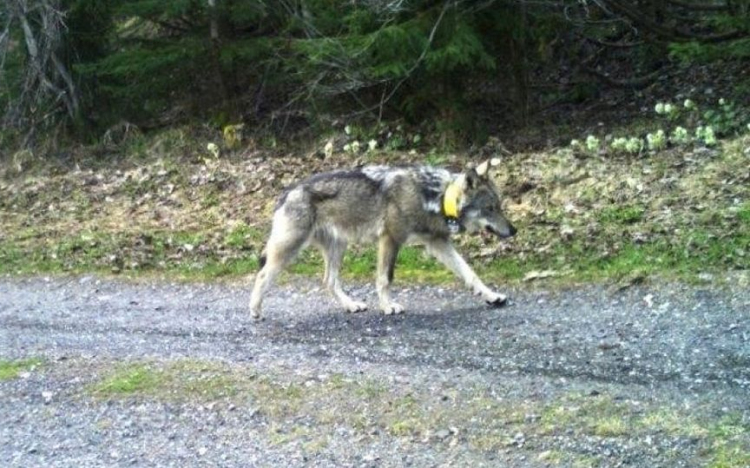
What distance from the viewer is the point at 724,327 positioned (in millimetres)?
8789

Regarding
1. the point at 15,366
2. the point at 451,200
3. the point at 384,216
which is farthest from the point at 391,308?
the point at 15,366

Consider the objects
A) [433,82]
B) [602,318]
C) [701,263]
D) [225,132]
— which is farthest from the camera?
[225,132]

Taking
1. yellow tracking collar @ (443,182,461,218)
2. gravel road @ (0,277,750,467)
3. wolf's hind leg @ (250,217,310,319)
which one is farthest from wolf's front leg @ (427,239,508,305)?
wolf's hind leg @ (250,217,310,319)

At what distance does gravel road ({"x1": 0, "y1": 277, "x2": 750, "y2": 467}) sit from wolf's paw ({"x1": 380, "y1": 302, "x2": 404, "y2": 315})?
86mm

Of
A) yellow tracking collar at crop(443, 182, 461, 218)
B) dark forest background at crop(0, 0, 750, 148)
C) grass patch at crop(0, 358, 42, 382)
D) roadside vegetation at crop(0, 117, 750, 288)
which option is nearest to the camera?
grass patch at crop(0, 358, 42, 382)

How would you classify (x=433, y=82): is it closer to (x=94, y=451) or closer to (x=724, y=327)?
(x=724, y=327)

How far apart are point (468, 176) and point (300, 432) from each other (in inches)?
168

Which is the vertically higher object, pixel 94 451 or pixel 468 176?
pixel 468 176

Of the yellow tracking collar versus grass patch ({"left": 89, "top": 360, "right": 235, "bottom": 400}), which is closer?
grass patch ({"left": 89, "top": 360, "right": 235, "bottom": 400})

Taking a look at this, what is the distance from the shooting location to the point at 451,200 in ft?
35.2

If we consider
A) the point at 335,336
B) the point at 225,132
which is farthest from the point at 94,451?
the point at 225,132

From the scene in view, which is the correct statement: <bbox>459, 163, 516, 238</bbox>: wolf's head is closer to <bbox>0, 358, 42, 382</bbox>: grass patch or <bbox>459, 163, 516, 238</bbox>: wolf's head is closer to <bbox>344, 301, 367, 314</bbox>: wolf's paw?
<bbox>344, 301, 367, 314</bbox>: wolf's paw

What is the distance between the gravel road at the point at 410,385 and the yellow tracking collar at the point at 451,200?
948 millimetres

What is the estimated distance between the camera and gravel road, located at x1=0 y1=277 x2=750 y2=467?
6.81 metres
